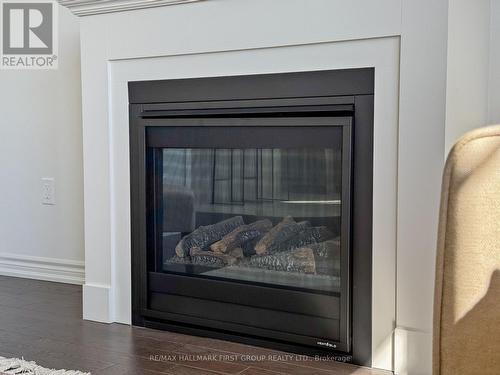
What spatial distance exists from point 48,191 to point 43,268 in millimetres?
385

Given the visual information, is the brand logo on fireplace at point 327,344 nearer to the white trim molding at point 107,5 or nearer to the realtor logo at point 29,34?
the white trim molding at point 107,5

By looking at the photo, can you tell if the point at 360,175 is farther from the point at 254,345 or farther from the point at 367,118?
the point at 254,345

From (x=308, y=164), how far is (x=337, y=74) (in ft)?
0.98

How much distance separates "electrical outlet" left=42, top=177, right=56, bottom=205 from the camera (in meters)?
3.21

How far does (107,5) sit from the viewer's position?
7.84 ft

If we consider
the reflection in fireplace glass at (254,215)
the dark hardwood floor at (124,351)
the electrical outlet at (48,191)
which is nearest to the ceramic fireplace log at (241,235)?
the reflection in fireplace glass at (254,215)

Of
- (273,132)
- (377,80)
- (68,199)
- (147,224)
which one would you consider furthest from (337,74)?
(68,199)

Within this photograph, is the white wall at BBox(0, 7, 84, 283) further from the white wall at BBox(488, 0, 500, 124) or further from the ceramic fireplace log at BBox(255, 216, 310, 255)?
the white wall at BBox(488, 0, 500, 124)

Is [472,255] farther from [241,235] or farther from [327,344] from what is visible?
[241,235]

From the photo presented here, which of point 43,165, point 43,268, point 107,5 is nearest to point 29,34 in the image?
point 43,165

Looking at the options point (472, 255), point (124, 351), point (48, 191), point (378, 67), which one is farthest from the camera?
point (48, 191)

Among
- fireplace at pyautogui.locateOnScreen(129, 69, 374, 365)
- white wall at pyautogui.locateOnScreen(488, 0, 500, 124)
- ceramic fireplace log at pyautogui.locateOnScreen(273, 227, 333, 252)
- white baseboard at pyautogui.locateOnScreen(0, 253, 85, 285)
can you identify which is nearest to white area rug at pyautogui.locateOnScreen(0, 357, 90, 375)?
fireplace at pyautogui.locateOnScreen(129, 69, 374, 365)

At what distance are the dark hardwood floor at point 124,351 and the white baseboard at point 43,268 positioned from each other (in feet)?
1.55

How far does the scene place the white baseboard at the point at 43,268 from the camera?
10.3 ft
